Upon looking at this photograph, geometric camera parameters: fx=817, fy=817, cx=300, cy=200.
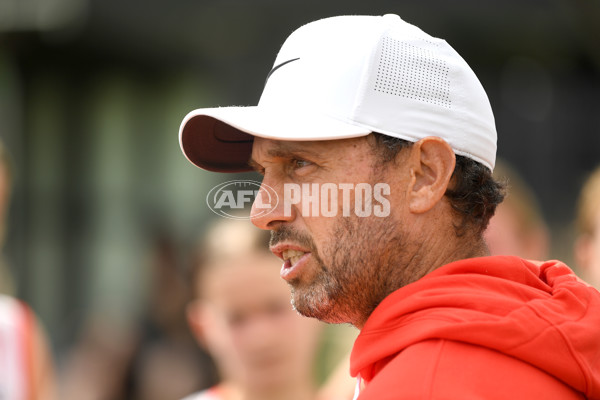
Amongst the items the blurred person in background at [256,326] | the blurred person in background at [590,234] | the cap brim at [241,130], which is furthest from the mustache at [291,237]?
the blurred person in background at [590,234]

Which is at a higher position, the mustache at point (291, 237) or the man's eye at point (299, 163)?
the man's eye at point (299, 163)

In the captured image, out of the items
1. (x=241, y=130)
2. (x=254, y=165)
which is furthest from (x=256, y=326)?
(x=241, y=130)

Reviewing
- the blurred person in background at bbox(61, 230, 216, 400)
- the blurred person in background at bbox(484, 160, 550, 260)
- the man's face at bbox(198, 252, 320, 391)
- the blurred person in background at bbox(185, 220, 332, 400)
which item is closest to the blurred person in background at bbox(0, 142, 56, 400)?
the blurred person in background at bbox(61, 230, 216, 400)

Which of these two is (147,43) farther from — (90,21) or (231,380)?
(231,380)

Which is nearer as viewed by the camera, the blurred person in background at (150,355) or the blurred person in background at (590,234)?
the blurred person in background at (590,234)

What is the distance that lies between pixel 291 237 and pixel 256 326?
1858 millimetres

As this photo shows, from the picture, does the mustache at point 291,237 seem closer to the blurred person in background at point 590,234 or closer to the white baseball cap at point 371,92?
the white baseball cap at point 371,92

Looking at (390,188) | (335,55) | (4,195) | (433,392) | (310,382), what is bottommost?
(310,382)

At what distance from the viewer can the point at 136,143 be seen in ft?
29.1

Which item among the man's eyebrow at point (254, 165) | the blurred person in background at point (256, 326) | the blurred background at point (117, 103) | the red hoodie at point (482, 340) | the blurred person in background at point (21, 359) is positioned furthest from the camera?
the blurred background at point (117, 103)

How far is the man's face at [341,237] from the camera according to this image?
1807mm

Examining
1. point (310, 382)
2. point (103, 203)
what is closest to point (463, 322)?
point (310, 382)

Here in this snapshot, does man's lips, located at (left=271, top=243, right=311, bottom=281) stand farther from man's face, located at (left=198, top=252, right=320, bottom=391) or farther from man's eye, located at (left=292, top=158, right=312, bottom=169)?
man's face, located at (left=198, top=252, right=320, bottom=391)

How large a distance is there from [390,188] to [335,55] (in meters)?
0.32
